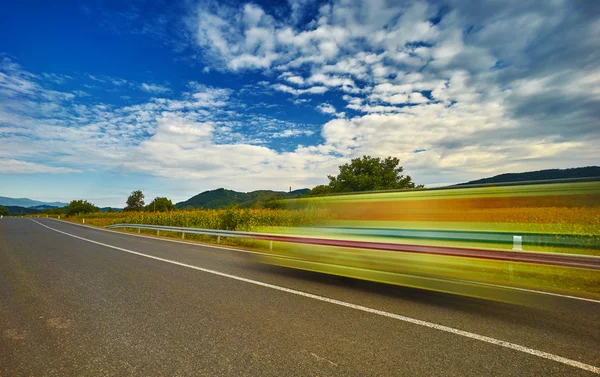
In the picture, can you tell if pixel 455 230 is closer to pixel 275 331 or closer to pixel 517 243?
pixel 517 243

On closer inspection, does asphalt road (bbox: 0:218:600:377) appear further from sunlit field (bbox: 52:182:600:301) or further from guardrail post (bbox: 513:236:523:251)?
guardrail post (bbox: 513:236:523:251)

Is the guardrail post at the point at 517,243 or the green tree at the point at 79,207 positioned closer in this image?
the guardrail post at the point at 517,243

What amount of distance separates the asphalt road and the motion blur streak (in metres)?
0.43

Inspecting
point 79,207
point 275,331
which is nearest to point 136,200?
point 79,207

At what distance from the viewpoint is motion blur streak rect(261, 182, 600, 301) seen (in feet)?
12.8

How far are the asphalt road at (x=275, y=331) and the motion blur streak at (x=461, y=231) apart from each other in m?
0.43

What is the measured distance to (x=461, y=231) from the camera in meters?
4.26

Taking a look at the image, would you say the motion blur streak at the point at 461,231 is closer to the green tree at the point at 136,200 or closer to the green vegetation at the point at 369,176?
the green vegetation at the point at 369,176

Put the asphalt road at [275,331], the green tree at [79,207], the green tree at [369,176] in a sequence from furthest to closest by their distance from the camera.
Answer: the green tree at [79,207] < the green tree at [369,176] < the asphalt road at [275,331]

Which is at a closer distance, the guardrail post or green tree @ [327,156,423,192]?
the guardrail post

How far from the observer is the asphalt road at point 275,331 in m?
2.61

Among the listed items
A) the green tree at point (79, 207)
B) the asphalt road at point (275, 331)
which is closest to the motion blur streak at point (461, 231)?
the asphalt road at point (275, 331)

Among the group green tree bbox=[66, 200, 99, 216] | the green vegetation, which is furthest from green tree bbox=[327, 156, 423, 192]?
green tree bbox=[66, 200, 99, 216]

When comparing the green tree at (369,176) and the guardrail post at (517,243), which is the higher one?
the green tree at (369,176)
